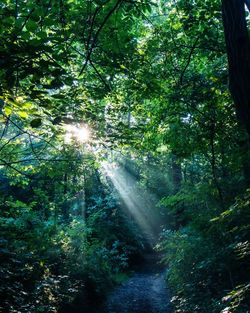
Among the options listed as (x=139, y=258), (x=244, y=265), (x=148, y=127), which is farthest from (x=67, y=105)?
(x=139, y=258)

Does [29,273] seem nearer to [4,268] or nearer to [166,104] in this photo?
[4,268]

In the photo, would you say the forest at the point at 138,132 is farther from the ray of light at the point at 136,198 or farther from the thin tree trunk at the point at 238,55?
the ray of light at the point at 136,198

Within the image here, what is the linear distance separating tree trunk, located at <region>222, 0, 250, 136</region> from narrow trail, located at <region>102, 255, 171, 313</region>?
7364 mm

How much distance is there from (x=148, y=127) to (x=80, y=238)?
15.9 feet

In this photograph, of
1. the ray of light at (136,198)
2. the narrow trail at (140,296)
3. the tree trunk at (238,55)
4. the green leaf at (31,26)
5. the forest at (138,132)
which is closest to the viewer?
the green leaf at (31,26)

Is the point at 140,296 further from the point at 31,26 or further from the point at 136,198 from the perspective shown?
the point at 136,198

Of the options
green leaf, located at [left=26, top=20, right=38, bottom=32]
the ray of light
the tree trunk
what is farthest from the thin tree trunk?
the ray of light

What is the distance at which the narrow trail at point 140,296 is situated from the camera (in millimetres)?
9539

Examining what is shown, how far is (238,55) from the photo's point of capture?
3.26 meters

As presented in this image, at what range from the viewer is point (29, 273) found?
23.0ft

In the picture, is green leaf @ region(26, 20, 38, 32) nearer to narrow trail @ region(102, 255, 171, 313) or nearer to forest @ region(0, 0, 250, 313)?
forest @ region(0, 0, 250, 313)

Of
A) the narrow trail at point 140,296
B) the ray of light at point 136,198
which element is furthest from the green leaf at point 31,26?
the ray of light at point 136,198

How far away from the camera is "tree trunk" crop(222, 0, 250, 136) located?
3230 millimetres

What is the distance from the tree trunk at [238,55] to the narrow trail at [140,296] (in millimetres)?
7364
